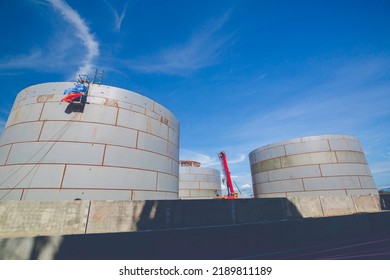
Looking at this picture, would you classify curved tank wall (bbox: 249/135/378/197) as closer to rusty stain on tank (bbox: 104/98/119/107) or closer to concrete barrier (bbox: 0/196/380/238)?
concrete barrier (bbox: 0/196/380/238)

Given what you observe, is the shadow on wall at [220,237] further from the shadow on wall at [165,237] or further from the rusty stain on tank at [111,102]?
the rusty stain on tank at [111,102]

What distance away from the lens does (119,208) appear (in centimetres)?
668

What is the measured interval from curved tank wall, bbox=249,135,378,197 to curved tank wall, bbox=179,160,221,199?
498 inches

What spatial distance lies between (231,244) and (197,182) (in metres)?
23.1

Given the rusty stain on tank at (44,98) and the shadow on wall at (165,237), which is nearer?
the shadow on wall at (165,237)

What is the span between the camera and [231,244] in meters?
7.53

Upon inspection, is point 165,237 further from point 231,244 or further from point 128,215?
point 231,244

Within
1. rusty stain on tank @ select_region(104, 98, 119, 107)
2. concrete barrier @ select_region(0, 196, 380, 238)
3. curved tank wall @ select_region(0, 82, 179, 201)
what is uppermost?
rusty stain on tank @ select_region(104, 98, 119, 107)

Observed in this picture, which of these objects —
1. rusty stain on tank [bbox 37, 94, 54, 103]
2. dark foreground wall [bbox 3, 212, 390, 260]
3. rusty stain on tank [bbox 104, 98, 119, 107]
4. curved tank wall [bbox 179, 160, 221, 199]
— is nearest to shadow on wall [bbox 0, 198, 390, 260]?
dark foreground wall [bbox 3, 212, 390, 260]

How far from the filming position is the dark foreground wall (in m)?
Answer: 5.75

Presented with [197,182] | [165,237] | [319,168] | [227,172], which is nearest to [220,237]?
[165,237]

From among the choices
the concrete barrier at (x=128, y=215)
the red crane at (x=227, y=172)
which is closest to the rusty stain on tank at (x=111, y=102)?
the concrete barrier at (x=128, y=215)

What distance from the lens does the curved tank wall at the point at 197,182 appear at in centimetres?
2947

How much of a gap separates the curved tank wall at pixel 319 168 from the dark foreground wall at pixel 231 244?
727cm
